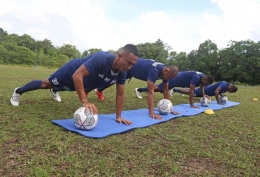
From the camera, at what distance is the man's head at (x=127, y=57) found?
129 inches

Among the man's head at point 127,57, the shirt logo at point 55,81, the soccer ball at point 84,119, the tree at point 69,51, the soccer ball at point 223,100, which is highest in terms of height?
the tree at point 69,51

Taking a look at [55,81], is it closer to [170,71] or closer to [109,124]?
[109,124]

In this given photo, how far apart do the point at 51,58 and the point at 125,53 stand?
153ft

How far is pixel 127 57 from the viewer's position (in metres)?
3.29

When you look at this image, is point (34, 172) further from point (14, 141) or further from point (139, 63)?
point (139, 63)

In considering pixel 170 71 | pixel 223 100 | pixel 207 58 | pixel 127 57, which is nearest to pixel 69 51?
pixel 207 58

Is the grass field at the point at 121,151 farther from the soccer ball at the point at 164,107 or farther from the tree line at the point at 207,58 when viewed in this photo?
the tree line at the point at 207,58

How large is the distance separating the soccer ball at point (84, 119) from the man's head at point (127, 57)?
2.89 feet

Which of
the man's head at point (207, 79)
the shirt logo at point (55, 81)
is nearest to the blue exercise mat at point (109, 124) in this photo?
the shirt logo at point (55, 81)

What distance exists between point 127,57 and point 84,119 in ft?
3.70

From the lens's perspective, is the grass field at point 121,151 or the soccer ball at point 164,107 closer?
the grass field at point 121,151

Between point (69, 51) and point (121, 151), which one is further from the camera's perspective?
point (69, 51)

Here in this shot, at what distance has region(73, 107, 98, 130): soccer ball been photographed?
10.7 ft

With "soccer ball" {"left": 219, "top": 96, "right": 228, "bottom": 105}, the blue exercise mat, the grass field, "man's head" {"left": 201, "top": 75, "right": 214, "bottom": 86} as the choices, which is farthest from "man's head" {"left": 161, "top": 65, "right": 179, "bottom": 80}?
"soccer ball" {"left": 219, "top": 96, "right": 228, "bottom": 105}
